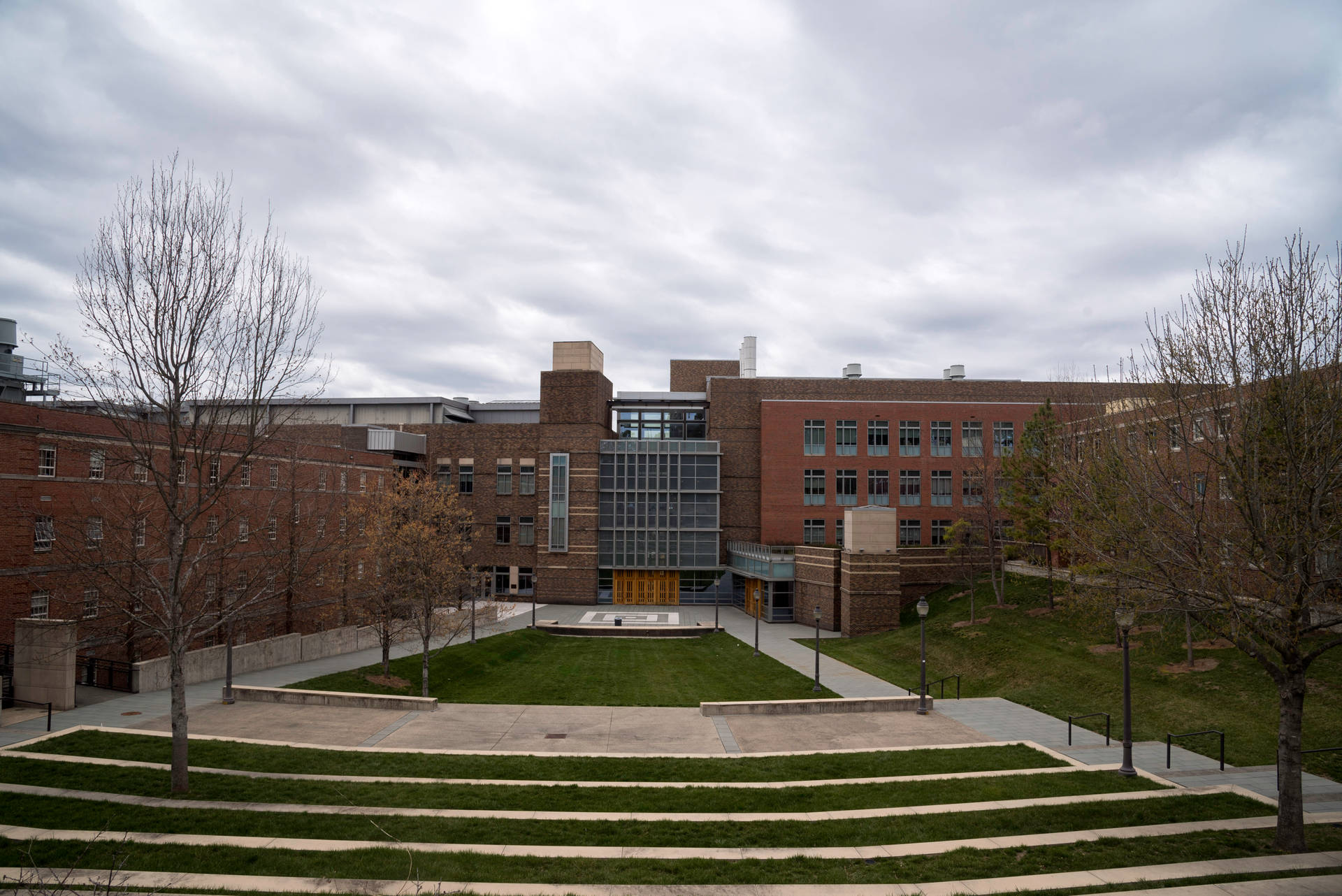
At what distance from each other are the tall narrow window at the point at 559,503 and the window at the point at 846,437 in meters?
20.5

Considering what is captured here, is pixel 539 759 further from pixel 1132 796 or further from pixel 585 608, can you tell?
pixel 585 608

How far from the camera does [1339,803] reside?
13891mm

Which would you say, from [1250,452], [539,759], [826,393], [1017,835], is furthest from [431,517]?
[826,393]

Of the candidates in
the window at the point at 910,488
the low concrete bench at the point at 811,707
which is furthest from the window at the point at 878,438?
→ the low concrete bench at the point at 811,707

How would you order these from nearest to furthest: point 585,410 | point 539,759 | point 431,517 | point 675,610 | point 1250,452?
point 1250,452 < point 539,759 < point 431,517 < point 675,610 < point 585,410

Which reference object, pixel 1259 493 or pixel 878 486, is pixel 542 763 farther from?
pixel 878 486

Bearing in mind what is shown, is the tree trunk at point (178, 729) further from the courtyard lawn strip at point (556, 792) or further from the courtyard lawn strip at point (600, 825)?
the courtyard lawn strip at point (600, 825)

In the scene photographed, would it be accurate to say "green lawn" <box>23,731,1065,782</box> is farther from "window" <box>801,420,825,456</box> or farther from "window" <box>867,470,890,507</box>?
"window" <box>801,420,825,456</box>

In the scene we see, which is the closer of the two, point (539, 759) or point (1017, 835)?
point (1017, 835)

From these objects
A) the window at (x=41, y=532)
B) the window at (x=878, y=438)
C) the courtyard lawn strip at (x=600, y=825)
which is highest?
the window at (x=878, y=438)

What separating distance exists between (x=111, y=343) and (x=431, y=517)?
57.3ft

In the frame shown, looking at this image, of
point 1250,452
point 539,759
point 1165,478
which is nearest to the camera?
point 1250,452

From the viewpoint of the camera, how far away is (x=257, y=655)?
28656mm

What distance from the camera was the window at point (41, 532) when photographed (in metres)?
25.2
